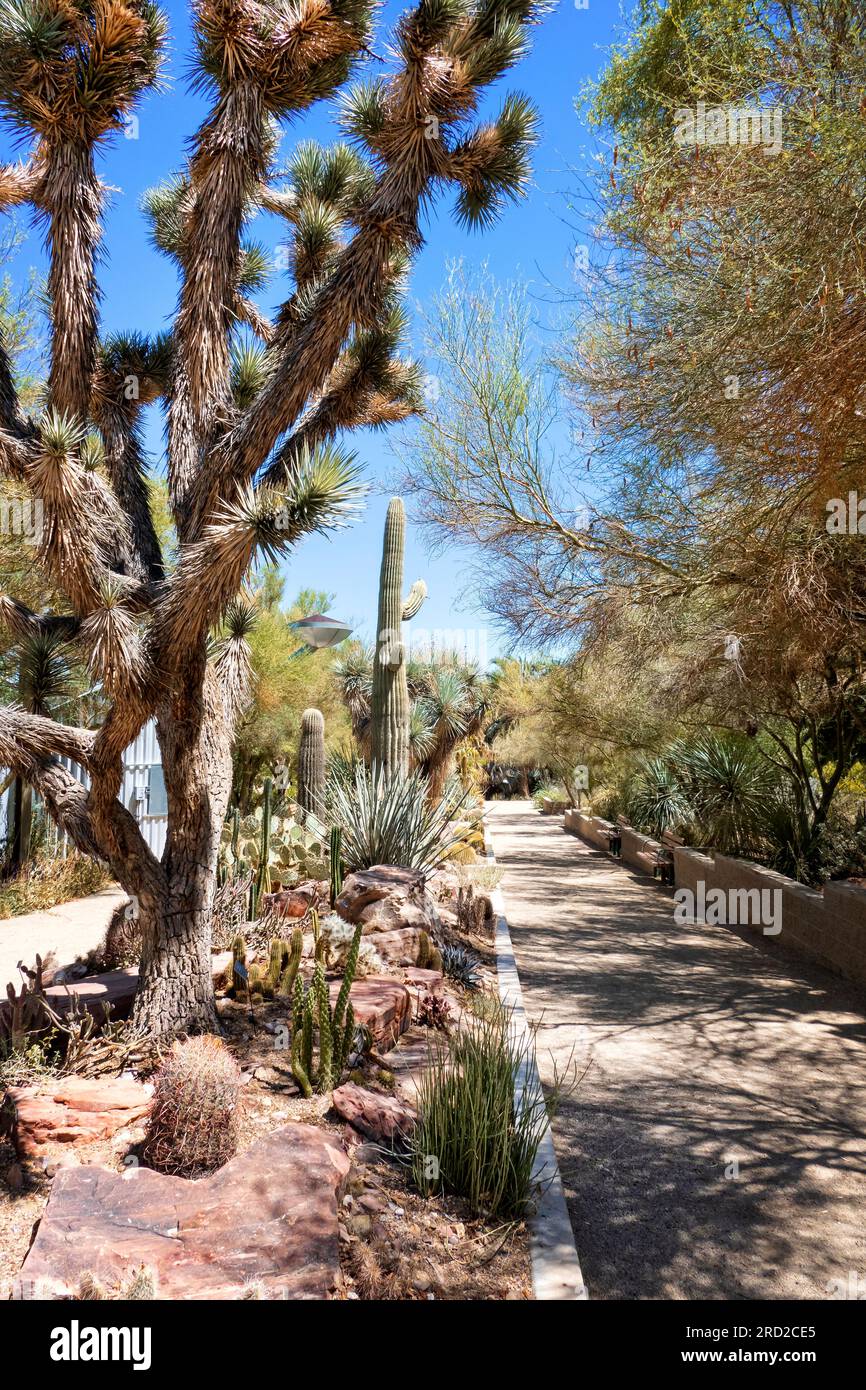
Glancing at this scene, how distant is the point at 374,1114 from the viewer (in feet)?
13.8

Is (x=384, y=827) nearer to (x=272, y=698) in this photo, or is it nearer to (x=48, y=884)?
(x=48, y=884)

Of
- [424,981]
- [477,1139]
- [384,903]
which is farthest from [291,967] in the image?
[477,1139]

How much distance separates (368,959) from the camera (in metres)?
6.50

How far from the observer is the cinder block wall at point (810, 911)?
772cm

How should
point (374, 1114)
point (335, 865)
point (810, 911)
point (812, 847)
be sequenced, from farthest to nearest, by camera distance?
1. point (812, 847)
2. point (810, 911)
3. point (335, 865)
4. point (374, 1114)

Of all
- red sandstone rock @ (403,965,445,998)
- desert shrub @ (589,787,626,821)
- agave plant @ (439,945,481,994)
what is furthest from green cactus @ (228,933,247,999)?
desert shrub @ (589,787,626,821)

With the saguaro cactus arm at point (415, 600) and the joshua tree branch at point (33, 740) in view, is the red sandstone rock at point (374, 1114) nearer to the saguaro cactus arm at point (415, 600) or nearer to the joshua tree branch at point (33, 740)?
the joshua tree branch at point (33, 740)

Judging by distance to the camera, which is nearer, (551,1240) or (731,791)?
(551,1240)

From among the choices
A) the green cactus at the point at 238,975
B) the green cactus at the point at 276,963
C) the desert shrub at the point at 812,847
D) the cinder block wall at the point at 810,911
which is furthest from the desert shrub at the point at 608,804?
the green cactus at the point at 238,975

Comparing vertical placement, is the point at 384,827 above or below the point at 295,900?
above

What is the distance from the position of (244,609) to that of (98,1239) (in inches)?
150

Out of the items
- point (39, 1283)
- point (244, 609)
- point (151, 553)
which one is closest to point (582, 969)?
point (244, 609)

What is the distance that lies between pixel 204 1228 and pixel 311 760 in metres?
9.48
